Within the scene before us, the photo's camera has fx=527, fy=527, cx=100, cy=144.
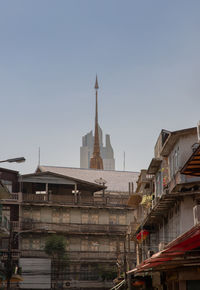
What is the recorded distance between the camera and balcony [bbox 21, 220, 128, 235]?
6519 centimetres

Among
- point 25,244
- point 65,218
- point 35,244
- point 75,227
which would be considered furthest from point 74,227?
point 25,244

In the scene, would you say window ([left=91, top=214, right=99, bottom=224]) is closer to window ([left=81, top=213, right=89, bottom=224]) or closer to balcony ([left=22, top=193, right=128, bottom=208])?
window ([left=81, top=213, right=89, bottom=224])

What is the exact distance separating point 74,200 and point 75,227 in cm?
347

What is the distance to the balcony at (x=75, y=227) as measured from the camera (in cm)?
6519

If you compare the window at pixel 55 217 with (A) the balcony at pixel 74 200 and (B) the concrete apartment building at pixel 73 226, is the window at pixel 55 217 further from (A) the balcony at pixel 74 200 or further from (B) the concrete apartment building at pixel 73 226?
(A) the balcony at pixel 74 200

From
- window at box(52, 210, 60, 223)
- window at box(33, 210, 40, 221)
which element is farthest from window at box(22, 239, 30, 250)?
window at box(52, 210, 60, 223)

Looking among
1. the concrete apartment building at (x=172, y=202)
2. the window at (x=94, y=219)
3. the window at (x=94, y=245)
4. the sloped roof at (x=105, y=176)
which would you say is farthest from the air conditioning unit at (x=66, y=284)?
the concrete apartment building at (x=172, y=202)

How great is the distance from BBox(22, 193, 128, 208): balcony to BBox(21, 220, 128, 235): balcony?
2.66 m

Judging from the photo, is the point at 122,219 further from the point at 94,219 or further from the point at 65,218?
the point at 65,218

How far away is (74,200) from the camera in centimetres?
6794

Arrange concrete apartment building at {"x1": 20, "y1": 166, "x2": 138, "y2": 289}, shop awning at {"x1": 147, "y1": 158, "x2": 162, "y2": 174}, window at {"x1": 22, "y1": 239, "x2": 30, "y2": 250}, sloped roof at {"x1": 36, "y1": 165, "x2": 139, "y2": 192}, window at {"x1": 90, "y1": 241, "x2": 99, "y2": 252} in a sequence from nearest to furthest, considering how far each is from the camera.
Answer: shop awning at {"x1": 147, "y1": 158, "x2": 162, "y2": 174} < concrete apartment building at {"x1": 20, "y1": 166, "x2": 138, "y2": 289} < window at {"x1": 22, "y1": 239, "x2": 30, "y2": 250} < window at {"x1": 90, "y1": 241, "x2": 99, "y2": 252} < sloped roof at {"x1": 36, "y1": 165, "x2": 139, "y2": 192}

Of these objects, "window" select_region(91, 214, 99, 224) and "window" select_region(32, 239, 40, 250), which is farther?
"window" select_region(91, 214, 99, 224)

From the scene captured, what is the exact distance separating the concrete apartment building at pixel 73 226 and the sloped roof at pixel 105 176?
639cm

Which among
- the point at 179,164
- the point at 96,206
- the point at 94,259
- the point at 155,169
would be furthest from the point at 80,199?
the point at 179,164
